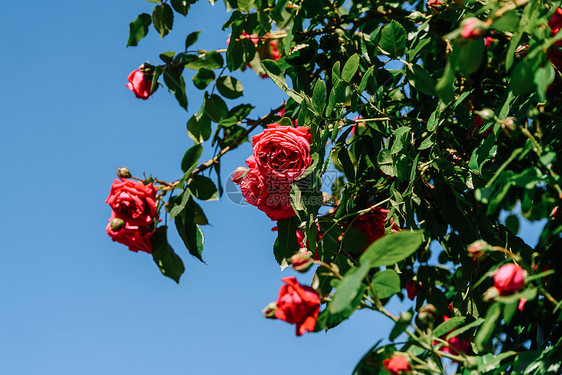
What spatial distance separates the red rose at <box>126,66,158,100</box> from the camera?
5.77ft

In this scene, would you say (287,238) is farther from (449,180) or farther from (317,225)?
(449,180)

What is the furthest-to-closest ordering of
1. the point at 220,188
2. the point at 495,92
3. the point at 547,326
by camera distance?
the point at 220,188
the point at 495,92
the point at 547,326

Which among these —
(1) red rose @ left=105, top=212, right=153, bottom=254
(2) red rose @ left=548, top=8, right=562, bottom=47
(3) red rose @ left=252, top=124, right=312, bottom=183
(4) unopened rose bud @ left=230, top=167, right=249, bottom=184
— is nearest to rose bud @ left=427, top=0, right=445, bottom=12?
(2) red rose @ left=548, top=8, right=562, bottom=47

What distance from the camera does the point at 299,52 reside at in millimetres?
1477

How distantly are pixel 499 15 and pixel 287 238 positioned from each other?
0.76 m

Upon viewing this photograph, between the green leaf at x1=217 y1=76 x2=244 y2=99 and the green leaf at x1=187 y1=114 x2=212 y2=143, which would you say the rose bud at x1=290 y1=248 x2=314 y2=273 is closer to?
the green leaf at x1=187 y1=114 x2=212 y2=143

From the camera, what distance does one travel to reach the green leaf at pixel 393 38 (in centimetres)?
115

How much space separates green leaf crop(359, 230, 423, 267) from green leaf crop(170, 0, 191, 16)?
1.27m

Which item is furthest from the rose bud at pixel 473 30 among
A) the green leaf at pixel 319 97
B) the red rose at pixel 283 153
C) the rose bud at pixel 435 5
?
the rose bud at pixel 435 5

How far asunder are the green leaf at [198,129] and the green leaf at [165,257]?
1.00 ft

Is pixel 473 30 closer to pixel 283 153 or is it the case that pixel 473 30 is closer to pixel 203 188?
pixel 283 153

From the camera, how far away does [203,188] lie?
1546 millimetres

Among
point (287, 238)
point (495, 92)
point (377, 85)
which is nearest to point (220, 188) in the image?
point (287, 238)

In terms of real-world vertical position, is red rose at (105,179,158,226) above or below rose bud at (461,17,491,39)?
above
